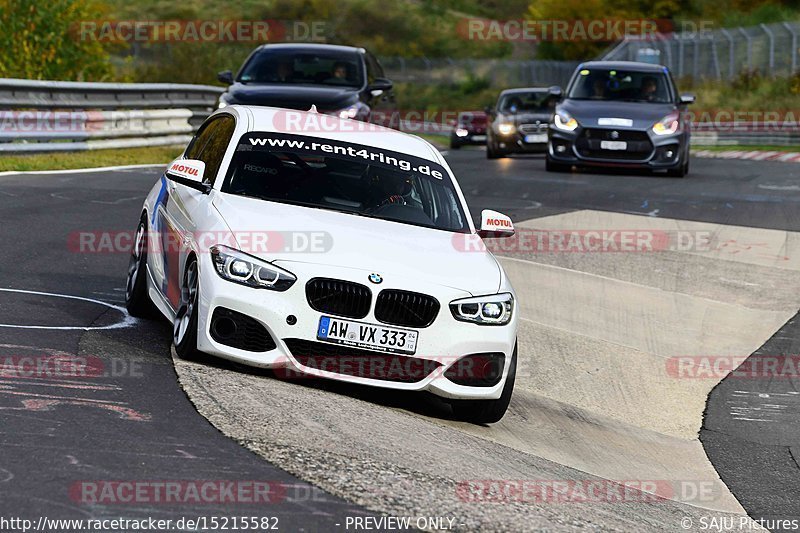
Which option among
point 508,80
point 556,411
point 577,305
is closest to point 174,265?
point 556,411

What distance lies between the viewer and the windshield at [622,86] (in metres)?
23.7

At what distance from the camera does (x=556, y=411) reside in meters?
9.64

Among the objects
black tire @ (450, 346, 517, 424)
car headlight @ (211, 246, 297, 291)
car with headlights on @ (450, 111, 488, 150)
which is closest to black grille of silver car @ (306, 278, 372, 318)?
car headlight @ (211, 246, 297, 291)

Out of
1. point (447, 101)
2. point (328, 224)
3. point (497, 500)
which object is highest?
point (328, 224)

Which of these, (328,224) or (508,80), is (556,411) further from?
(508,80)

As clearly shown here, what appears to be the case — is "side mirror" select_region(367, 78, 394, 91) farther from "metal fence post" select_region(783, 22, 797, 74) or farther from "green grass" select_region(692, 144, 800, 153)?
"metal fence post" select_region(783, 22, 797, 74)

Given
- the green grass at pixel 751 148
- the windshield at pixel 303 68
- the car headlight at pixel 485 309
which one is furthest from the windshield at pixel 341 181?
the green grass at pixel 751 148

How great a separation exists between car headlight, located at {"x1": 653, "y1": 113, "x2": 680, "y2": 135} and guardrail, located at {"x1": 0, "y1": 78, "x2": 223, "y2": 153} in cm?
854

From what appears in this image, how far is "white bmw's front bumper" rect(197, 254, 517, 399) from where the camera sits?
7613 millimetres

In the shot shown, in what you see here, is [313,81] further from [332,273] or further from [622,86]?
[332,273]

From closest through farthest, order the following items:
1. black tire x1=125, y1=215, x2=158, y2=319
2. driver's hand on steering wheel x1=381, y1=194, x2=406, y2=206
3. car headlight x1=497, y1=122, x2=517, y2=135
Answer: driver's hand on steering wheel x1=381, y1=194, x2=406, y2=206 < black tire x1=125, y1=215, x2=158, y2=319 < car headlight x1=497, y1=122, x2=517, y2=135

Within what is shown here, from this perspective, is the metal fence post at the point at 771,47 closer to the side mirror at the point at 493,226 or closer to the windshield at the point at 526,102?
the windshield at the point at 526,102

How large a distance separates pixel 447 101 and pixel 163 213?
7191 cm

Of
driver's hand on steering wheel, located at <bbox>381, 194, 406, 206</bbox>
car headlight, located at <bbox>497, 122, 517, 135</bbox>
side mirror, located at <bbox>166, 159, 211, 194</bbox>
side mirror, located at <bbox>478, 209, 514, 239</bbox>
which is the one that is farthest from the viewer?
car headlight, located at <bbox>497, 122, 517, 135</bbox>
